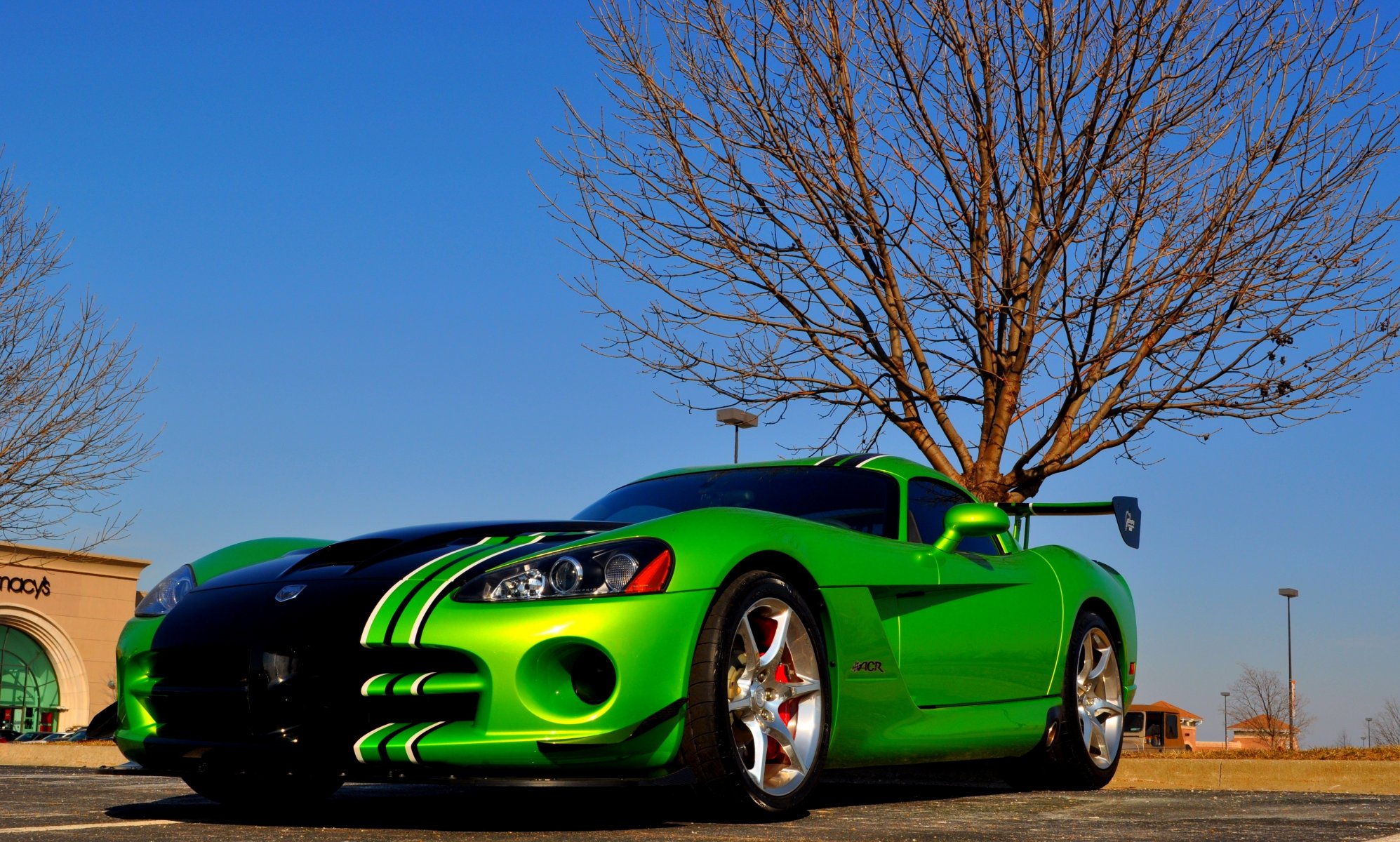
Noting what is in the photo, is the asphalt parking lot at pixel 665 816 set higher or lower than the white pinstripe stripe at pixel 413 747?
lower

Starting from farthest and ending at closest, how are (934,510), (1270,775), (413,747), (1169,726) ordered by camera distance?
1. (1169,726)
2. (1270,775)
3. (934,510)
4. (413,747)

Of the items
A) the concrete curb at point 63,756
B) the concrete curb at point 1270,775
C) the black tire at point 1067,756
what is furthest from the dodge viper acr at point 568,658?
the concrete curb at point 63,756

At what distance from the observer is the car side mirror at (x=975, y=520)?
4.96 metres

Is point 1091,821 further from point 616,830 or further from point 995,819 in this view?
point 616,830

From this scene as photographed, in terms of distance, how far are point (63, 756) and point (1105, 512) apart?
8553mm

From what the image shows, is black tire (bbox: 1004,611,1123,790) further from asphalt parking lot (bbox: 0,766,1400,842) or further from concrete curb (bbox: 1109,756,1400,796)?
concrete curb (bbox: 1109,756,1400,796)

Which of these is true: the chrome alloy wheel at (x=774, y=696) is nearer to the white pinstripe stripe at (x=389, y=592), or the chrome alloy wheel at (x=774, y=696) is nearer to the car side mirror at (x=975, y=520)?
the white pinstripe stripe at (x=389, y=592)

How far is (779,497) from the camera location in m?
5.28

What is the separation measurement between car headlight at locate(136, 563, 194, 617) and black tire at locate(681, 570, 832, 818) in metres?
1.88

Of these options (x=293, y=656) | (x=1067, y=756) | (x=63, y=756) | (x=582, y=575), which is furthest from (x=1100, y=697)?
(x=63, y=756)

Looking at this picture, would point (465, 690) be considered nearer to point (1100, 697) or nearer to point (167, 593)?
point (167, 593)

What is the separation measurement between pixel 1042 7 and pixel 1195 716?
112970mm

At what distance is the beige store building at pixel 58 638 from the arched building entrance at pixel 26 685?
1.1 inches

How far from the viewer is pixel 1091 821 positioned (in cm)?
398
